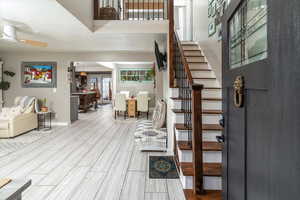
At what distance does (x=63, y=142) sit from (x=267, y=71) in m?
4.82

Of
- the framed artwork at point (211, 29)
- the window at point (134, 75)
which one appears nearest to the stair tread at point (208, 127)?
the framed artwork at point (211, 29)

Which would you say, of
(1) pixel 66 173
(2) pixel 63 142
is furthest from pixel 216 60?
(2) pixel 63 142

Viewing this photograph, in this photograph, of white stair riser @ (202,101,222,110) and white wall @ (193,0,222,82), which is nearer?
white stair riser @ (202,101,222,110)

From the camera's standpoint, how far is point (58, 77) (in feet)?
22.8

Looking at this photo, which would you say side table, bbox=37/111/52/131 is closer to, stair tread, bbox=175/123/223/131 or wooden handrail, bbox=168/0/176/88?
wooden handrail, bbox=168/0/176/88

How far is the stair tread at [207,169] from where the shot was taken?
2313 mm

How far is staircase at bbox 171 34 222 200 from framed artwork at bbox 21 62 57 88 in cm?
499

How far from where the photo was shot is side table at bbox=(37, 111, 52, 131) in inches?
255

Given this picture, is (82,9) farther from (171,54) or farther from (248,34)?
(248,34)

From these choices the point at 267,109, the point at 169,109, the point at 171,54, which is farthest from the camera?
the point at 169,109

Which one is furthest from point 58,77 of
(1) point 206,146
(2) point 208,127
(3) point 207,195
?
(3) point 207,195

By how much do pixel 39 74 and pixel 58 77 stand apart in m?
0.66

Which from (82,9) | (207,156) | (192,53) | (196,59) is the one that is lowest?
(207,156)

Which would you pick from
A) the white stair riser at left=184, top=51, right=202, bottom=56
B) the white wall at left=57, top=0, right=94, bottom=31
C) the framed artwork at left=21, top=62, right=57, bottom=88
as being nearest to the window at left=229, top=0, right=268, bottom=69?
the white wall at left=57, top=0, right=94, bottom=31
